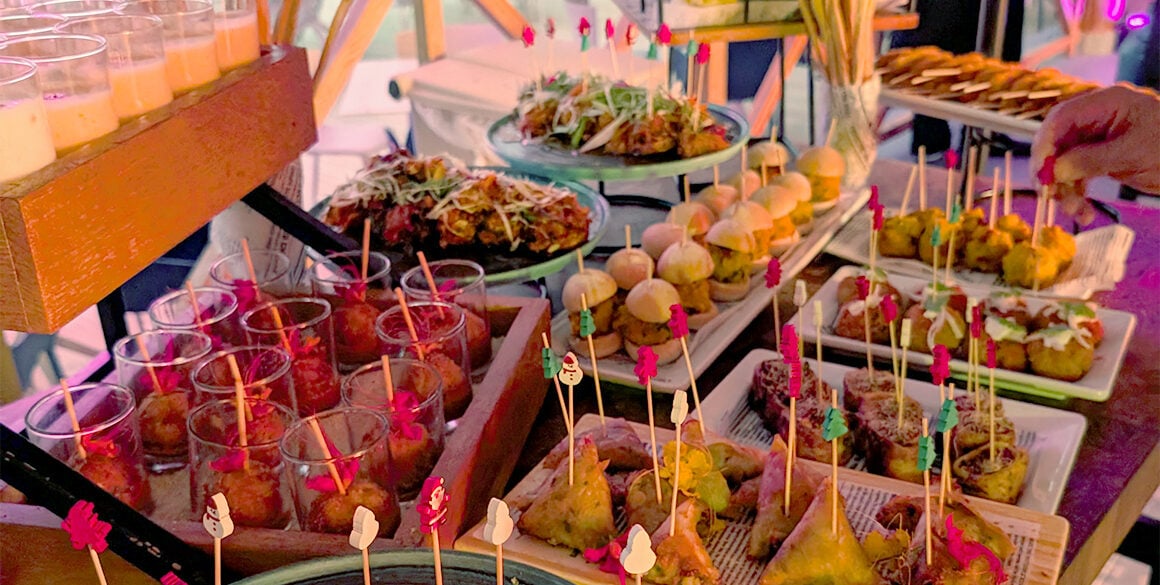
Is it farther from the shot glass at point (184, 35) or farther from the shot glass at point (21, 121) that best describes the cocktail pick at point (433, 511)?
the shot glass at point (184, 35)

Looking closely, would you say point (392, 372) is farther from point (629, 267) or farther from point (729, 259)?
point (729, 259)

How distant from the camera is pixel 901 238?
2486mm

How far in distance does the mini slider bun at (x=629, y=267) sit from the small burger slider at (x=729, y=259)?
9.0 inches

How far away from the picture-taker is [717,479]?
4.93ft

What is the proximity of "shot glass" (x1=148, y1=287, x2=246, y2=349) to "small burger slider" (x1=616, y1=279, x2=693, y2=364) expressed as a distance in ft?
2.43

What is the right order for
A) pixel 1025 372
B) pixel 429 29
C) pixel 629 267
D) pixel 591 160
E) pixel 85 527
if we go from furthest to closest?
1. pixel 429 29
2. pixel 591 160
3. pixel 629 267
4. pixel 1025 372
5. pixel 85 527

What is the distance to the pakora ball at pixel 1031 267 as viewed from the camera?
2297 mm

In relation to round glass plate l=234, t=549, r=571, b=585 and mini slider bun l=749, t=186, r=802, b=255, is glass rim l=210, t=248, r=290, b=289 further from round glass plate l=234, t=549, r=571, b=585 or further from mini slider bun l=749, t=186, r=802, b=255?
mini slider bun l=749, t=186, r=802, b=255

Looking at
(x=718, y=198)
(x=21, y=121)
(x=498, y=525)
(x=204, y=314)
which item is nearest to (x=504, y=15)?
(x=718, y=198)

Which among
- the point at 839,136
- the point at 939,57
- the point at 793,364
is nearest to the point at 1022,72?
the point at 939,57

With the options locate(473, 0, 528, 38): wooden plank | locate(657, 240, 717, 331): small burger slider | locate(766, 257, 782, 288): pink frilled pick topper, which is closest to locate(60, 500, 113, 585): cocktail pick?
locate(766, 257, 782, 288): pink frilled pick topper

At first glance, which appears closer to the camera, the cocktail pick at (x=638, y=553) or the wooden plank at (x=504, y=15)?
the cocktail pick at (x=638, y=553)

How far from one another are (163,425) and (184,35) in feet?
1.86

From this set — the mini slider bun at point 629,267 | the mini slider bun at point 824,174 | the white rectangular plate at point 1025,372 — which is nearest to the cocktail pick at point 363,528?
the mini slider bun at point 629,267
